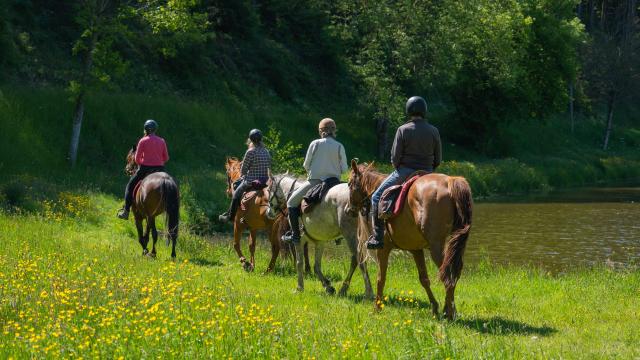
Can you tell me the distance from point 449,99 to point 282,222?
46.0m

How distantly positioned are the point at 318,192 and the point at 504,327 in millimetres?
4246

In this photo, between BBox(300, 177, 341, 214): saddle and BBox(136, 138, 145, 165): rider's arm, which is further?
BBox(136, 138, 145, 165): rider's arm

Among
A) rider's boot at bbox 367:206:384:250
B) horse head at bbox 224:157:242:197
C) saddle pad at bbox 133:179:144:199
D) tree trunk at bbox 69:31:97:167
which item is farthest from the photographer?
tree trunk at bbox 69:31:97:167

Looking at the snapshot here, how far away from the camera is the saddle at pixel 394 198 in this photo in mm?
11547

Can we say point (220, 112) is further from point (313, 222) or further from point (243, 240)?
point (313, 222)

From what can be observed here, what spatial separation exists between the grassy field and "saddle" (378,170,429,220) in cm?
142

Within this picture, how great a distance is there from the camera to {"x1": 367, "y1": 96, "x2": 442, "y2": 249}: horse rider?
11.7 m

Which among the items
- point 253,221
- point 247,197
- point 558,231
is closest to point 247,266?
point 253,221

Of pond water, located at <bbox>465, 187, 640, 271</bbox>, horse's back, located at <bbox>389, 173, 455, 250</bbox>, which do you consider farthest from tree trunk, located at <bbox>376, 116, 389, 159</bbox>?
horse's back, located at <bbox>389, 173, 455, 250</bbox>

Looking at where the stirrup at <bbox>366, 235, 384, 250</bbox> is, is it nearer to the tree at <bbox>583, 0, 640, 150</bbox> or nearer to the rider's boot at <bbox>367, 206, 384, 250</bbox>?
the rider's boot at <bbox>367, 206, 384, 250</bbox>

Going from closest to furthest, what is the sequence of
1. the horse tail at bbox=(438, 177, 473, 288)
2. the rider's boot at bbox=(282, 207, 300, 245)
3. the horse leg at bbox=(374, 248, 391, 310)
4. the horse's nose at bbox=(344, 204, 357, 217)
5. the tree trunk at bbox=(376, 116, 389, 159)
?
the horse tail at bbox=(438, 177, 473, 288)
the horse leg at bbox=(374, 248, 391, 310)
the horse's nose at bbox=(344, 204, 357, 217)
the rider's boot at bbox=(282, 207, 300, 245)
the tree trunk at bbox=(376, 116, 389, 159)

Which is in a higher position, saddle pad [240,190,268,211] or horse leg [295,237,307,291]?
saddle pad [240,190,268,211]

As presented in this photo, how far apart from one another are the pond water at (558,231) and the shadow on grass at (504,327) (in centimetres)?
860

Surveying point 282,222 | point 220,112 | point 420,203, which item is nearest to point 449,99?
point 220,112
